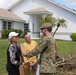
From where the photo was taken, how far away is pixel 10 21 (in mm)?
32406

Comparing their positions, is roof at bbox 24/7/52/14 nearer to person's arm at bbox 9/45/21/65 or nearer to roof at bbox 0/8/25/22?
roof at bbox 0/8/25/22

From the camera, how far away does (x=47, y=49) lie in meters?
5.54

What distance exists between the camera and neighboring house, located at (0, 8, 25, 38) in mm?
30870

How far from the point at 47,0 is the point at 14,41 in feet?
88.0

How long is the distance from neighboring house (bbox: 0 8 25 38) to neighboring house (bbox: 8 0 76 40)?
0.94 metres

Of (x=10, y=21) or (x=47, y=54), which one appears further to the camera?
(x=10, y=21)

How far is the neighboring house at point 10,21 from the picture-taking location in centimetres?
3087

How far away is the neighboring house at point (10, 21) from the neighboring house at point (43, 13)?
938mm

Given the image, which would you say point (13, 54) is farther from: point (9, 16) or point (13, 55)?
point (9, 16)

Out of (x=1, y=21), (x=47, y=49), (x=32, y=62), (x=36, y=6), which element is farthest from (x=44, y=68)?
(x=36, y=6)

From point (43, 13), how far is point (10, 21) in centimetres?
420

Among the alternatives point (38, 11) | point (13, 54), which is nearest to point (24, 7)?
point (38, 11)

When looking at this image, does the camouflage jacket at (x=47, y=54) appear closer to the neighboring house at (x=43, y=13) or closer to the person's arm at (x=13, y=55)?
the person's arm at (x=13, y=55)

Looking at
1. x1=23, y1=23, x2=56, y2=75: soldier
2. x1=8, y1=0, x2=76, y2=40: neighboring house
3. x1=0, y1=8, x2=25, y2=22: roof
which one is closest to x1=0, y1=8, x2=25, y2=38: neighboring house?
x1=0, y1=8, x2=25, y2=22: roof
